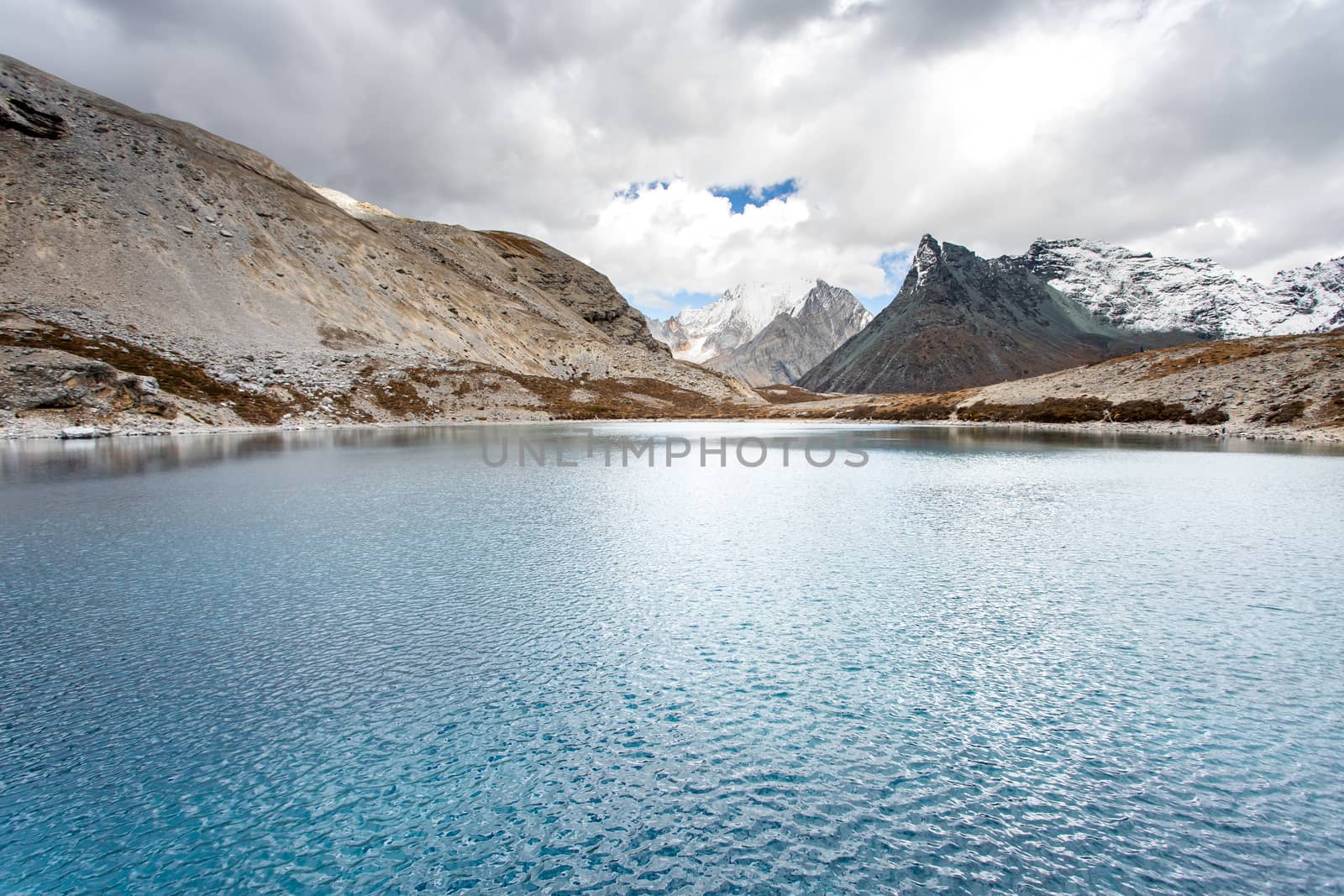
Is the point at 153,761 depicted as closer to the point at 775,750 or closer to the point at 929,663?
the point at 775,750

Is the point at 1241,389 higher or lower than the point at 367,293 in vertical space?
lower

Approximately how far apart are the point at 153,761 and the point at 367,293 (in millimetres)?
126680

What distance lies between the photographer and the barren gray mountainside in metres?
75.6

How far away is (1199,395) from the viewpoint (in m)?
73.2

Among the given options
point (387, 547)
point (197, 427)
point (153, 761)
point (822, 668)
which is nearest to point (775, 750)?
point (822, 668)

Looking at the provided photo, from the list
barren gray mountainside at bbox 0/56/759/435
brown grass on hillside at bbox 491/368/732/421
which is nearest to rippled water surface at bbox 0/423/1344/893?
barren gray mountainside at bbox 0/56/759/435

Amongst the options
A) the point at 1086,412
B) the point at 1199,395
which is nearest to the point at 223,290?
the point at 1086,412

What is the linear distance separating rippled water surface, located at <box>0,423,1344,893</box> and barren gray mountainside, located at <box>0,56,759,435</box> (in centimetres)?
6490

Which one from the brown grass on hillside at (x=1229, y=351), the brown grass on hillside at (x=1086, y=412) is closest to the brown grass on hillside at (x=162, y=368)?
the brown grass on hillside at (x=1086, y=412)

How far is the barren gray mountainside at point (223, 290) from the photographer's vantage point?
75.6 metres

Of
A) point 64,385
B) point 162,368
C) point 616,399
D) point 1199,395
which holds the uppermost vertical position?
point 162,368

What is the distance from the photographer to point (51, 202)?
282 ft

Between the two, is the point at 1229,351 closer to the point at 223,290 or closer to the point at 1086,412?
the point at 1086,412

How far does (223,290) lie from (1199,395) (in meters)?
129
